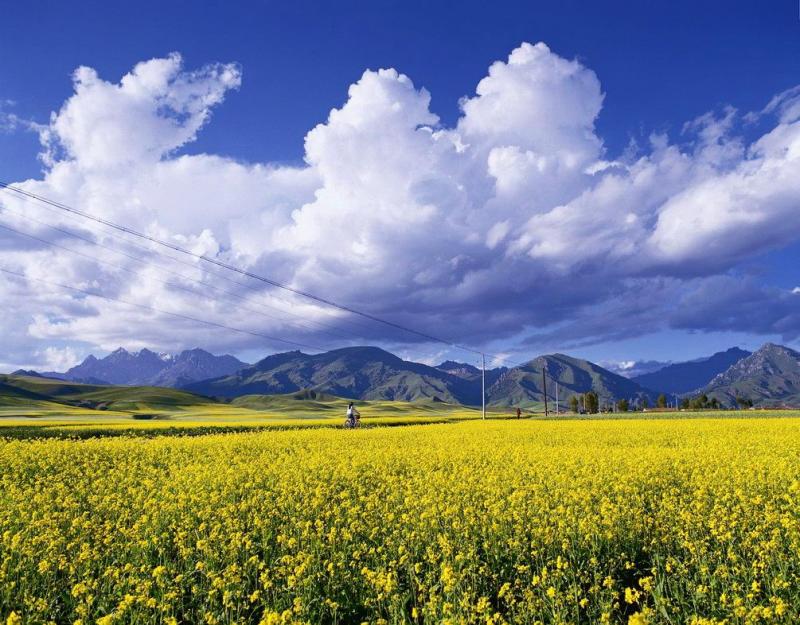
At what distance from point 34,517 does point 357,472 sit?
7786mm

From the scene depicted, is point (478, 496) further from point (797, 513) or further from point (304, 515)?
point (797, 513)

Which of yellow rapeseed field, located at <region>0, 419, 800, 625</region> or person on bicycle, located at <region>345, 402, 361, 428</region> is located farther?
person on bicycle, located at <region>345, 402, 361, 428</region>

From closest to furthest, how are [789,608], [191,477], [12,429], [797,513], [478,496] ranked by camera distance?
[789,608] → [797,513] → [478,496] → [191,477] → [12,429]

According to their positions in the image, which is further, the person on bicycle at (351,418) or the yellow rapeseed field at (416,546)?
the person on bicycle at (351,418)

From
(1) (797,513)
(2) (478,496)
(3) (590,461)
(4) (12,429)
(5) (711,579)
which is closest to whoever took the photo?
(5) (711,579)

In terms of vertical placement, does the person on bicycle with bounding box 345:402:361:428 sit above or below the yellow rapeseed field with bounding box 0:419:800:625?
above

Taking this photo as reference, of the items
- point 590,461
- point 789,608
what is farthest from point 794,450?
point 789,608

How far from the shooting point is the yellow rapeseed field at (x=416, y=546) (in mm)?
6762

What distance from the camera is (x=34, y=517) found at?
10523mm

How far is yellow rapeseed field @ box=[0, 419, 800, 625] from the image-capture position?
6.76m

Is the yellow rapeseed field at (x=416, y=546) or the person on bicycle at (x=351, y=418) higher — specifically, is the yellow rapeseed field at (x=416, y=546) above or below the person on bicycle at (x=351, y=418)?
below

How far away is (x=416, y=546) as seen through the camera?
884 centimetres

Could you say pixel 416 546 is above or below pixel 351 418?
below

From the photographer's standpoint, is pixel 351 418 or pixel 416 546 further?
pixel 351 418
